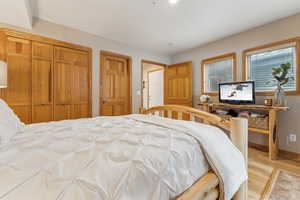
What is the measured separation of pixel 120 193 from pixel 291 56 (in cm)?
351

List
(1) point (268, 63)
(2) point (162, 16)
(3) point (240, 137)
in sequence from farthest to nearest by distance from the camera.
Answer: (1) point (268, 63) < (2) point (162, 16) < (3) point (240, 137)

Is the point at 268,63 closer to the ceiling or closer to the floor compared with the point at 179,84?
closer to the ceiling

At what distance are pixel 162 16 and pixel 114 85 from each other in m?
1.94

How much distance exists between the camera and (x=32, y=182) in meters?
0.50

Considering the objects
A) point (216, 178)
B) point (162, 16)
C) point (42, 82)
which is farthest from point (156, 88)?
point (216, 178)

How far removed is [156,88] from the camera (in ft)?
18.2

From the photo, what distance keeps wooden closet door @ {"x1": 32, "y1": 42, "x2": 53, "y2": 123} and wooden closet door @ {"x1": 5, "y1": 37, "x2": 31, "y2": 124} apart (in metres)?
0.07

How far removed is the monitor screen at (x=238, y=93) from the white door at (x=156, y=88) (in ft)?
→ 7.92

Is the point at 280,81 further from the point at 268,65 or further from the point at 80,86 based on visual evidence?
the point at 80,86

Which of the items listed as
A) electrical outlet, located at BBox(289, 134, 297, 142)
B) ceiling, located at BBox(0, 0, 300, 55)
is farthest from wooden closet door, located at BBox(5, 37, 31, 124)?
electrical outlet, located at BBox(289, 134, 297, 142)

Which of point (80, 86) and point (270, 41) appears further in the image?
point (80, 86)

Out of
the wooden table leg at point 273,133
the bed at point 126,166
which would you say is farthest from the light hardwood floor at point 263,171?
the bed at point 126,166

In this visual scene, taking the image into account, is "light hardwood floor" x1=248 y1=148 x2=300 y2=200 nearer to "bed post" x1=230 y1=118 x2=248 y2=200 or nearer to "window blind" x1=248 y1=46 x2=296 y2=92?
"bed post" x1=230 y1=118 x2=248 y2=200

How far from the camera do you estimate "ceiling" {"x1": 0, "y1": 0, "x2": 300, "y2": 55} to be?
214 cm
